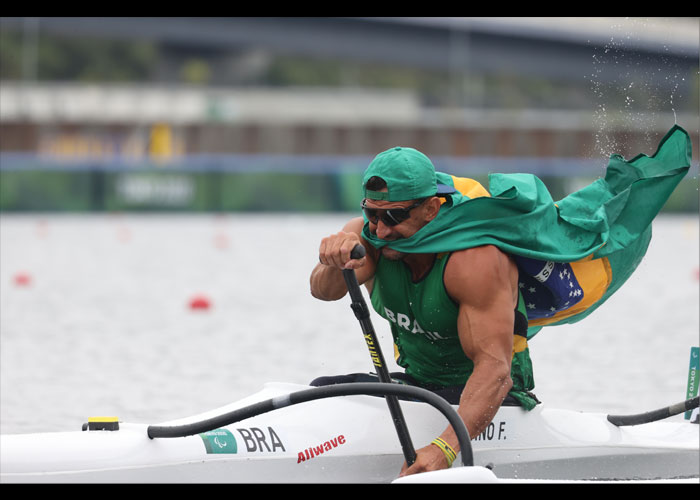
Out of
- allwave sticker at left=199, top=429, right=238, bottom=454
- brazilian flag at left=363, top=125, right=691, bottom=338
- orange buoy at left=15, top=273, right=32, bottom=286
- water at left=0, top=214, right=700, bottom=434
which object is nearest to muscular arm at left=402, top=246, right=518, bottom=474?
brazilian flag at left=363, top=125, right=691, bottom=338

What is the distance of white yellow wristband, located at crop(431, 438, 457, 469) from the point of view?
4.47 meters

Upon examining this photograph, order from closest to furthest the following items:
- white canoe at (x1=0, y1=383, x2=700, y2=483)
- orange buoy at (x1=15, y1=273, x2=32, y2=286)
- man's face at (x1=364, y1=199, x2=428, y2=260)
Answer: white canoe at (x1=0, y1=383, x2=700, y2=483), man's face at (x1=364, y1=199, x2=428, y2=260), orange buoy at (x1=15, y1=273, x2=32, y2=286)

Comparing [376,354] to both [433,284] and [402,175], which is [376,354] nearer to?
[433,284]

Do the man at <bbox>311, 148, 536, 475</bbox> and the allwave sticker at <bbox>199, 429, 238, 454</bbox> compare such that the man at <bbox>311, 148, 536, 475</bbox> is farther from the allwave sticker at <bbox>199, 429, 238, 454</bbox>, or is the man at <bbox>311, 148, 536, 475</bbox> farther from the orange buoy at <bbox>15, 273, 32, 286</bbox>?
the orange buoy at <bbox>15, 273, 32, 286</bbox>

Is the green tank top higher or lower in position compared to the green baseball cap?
lower

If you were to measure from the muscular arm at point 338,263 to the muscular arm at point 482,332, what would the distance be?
373 millimetres

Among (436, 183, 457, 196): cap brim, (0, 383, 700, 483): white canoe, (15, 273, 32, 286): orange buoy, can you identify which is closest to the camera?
(0, 383, 700, 483): white canoe

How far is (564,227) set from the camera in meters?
5.14

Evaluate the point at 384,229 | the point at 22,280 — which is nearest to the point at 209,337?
the point at 22,280

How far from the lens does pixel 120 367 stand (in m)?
8.56

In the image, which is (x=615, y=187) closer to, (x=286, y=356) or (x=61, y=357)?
(x=286, y=356)

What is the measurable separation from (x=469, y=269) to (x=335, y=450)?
879 millimetres

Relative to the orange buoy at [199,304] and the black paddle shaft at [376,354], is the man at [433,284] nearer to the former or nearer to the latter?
the black paddle shaft at [376,354]

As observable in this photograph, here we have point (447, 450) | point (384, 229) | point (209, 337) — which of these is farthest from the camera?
point (209, 337)
